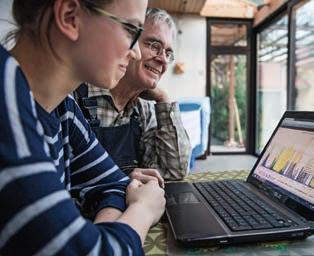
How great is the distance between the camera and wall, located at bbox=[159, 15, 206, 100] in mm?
4777

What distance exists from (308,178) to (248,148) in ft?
14.4

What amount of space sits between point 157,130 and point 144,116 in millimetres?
81

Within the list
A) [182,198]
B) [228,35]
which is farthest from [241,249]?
[228,35]

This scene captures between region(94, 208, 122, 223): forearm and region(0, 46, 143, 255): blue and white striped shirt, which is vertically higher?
region(0, 46, 143, 255): blue and white striped shirt

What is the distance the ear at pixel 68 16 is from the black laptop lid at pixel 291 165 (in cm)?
54

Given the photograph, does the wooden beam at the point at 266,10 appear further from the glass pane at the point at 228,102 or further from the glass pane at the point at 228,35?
the glass pane at the point at 228,102

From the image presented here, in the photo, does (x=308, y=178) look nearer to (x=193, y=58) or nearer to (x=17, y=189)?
(x=17, y=189)

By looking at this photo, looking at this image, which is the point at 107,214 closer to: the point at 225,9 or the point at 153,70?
the point at 153,70

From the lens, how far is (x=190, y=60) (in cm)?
480

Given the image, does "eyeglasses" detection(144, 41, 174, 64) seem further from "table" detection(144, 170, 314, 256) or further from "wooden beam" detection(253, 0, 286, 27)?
"wooden beam" detection(253, 0, 286, 27)

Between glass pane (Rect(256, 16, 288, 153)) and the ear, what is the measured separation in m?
3.65

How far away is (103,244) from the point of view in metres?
0.40

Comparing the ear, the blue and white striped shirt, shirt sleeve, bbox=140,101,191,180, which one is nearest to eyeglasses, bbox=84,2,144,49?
the ear

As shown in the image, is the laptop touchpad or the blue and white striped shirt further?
the laptop touchpad
